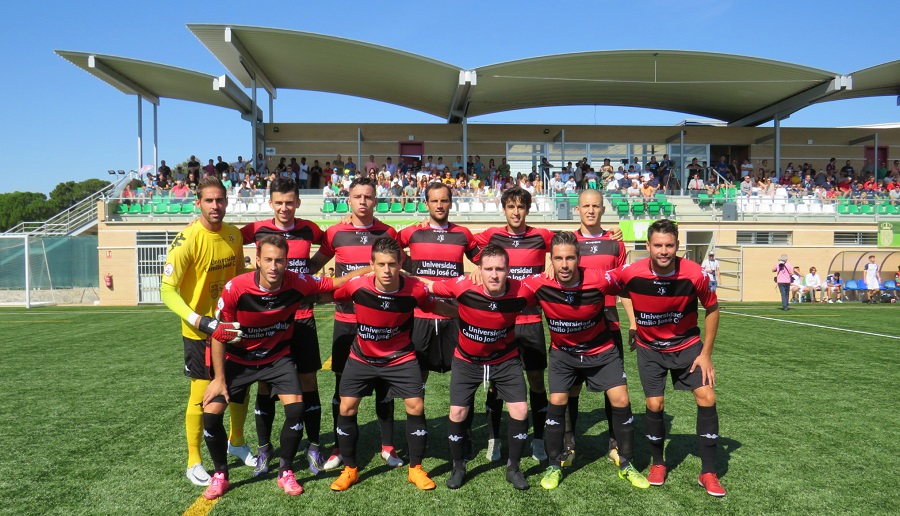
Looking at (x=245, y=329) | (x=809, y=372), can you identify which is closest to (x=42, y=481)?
(x=245, y=329)

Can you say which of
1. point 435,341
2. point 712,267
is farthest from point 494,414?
point 712,267

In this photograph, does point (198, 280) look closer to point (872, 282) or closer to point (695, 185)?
point (695, 185)

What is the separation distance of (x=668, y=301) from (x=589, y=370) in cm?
78

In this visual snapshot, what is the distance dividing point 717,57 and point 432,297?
72.7 feet

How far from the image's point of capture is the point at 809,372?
319 inches

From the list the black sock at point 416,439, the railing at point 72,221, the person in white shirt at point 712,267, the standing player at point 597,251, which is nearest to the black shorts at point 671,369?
the standing player at point 597,251

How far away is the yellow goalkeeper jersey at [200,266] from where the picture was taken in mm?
4297

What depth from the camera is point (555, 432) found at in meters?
4.38

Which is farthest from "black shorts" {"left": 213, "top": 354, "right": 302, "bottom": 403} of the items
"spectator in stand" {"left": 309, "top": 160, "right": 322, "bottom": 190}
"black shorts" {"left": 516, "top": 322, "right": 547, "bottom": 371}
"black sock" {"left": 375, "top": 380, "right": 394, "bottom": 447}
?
"spectator in stand" {"left": 309, "top": 160, "right": 322, "bottom": 190}

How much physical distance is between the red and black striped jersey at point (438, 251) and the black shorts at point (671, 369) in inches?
68.0

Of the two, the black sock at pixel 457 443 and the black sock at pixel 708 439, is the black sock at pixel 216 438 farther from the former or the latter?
the black sock at pixel 708 439

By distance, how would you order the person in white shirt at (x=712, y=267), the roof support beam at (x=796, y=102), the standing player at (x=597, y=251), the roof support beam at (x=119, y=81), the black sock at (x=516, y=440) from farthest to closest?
the roof support beam at (x=796, y=102), the roof support beam at (x=119, y=81), the person in white shirt at (x=712, y=267), the standing player at (x=597, y=251), the black sock at (x=516, y=440)

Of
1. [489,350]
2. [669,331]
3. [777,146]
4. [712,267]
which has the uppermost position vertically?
[777,146]

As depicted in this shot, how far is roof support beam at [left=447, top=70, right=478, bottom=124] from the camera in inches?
874
